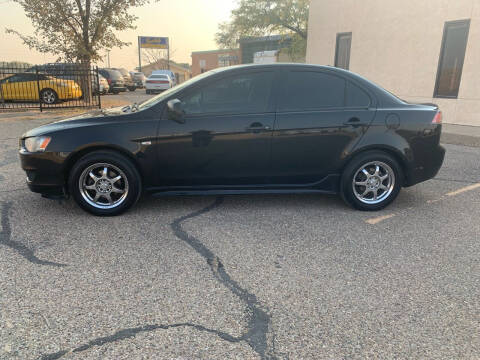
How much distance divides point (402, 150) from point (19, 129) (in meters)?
9.69

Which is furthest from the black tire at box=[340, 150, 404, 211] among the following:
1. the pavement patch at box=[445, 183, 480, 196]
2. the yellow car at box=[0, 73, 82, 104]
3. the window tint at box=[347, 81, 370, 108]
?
the yellow car at box=[0, 73, 82, 104]

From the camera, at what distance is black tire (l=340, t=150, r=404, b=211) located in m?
4.40

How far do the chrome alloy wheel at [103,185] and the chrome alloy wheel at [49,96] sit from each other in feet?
43.8

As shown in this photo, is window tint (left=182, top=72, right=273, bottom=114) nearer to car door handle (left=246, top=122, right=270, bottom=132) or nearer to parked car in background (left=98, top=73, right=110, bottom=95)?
car door handle (left=246, top=122, right=270, bottom=132)

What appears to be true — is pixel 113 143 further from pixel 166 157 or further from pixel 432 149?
pixel 432 149

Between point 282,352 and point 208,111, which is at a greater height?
point 208,111

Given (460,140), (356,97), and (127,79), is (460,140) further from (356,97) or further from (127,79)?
(127,79)

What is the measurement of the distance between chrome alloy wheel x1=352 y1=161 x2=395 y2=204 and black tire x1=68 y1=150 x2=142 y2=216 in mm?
2506

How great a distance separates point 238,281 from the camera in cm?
292

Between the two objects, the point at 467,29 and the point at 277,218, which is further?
the point at 467,29

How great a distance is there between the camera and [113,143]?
13.2ft

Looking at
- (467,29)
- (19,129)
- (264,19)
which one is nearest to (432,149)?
(467,29)

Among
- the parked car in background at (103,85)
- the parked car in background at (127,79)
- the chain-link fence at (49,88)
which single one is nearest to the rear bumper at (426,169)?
the chain-link fence at (49,88)

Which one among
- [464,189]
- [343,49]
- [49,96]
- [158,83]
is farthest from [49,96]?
[464,189]
